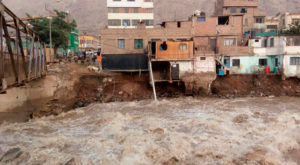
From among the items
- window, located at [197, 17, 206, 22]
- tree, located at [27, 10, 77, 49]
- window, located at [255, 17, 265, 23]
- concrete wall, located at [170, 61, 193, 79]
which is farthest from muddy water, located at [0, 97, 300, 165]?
window, located at [255, 17, 265, 23]

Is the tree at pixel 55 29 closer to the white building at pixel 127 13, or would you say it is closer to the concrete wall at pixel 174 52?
the white building at pixel 127 13

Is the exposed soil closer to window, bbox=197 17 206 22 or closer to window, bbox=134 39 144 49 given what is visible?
window, bbox=134 39 144 49

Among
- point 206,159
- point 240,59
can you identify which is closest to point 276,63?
point 240,59

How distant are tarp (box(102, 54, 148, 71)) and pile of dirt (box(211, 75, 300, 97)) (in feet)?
28.7

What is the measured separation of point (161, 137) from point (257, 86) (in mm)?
19725

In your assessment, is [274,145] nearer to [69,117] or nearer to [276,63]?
[69,117]

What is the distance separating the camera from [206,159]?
31.6ft

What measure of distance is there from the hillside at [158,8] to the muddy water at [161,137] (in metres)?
92.0

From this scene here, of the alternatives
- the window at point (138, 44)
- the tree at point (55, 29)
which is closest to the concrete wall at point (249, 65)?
the window at point (138, 44)

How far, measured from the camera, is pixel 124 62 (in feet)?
92.5

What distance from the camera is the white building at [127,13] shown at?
149 feet

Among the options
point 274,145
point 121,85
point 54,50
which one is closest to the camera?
point 274,145

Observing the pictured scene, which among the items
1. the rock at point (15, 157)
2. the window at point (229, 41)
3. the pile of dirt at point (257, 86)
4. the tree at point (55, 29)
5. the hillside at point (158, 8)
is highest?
the hillside at point (158, 8)

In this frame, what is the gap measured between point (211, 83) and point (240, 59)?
17.1 ft
